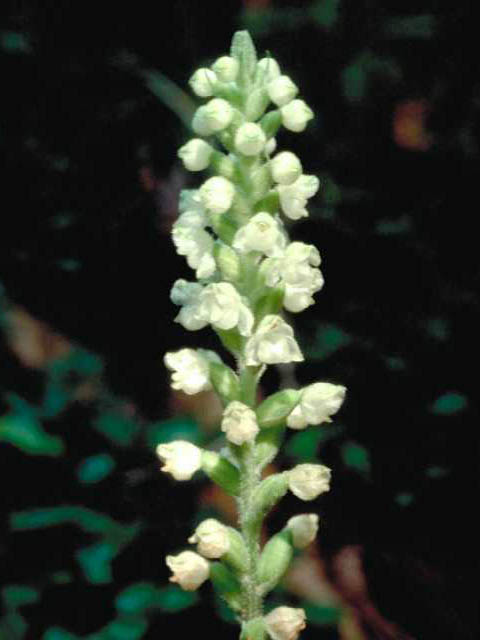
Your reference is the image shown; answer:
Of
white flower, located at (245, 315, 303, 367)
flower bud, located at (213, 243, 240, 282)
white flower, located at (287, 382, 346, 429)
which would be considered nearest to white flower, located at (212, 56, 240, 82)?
flower bud, located at (213, 243, 240, 282)

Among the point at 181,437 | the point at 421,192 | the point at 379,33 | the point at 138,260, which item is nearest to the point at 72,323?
the point at 138,260

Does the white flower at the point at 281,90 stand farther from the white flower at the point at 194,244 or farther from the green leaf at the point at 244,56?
the white flower at the point at 194,244

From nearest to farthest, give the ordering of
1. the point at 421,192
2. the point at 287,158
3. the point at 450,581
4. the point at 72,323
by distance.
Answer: the point at 287,158 → the point at 450,581 → the point at 72,323 → the point at 421,192

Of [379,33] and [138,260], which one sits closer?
[138,260]

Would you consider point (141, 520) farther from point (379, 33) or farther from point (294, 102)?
point (379, 33)

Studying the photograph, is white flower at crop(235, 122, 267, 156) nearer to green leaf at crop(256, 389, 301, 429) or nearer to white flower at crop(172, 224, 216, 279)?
white flower at crop(172, 224, 216, 279)

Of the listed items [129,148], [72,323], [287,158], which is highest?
[129,148]

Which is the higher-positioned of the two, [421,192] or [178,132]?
[178,132]

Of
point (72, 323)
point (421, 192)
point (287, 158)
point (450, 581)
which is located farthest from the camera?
point (421, 192)
